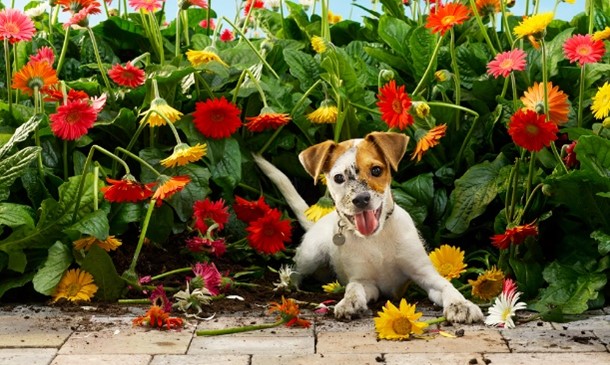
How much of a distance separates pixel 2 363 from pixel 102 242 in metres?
1.15

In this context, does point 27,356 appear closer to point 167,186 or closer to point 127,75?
point 167,186

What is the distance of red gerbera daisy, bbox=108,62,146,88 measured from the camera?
5109mm

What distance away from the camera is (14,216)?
448cm

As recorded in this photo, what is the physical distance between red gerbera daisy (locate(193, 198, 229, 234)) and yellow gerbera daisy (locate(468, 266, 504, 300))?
1.16m

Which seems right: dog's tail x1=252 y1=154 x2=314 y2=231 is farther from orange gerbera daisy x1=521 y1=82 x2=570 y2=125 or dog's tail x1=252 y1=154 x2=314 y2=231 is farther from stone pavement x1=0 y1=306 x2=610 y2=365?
orange gerbera daisy x1=521 y1=82 x2=570 y2=125

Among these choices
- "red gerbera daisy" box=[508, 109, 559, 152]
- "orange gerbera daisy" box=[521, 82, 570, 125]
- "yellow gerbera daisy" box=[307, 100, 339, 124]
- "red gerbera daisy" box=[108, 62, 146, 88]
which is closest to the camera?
"red gerbera daisy" box=[508, 109, 559, 152]

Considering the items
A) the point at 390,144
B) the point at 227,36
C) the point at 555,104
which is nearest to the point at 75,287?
the point at 390,144

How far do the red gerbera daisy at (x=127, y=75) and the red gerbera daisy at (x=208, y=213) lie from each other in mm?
668

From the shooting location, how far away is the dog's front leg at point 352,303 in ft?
13.6

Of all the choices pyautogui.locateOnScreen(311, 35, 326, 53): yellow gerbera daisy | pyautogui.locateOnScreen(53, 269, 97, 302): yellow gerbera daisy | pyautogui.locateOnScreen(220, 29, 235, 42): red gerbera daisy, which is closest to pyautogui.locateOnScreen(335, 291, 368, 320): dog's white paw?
pyautogui.locateOnScreen(53, 269, 97, 302): yellow gerbera daisy

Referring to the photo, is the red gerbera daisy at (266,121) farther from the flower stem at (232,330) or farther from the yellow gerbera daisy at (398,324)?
the yellow gerbera daisy at (398,324)

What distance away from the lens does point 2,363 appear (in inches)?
140

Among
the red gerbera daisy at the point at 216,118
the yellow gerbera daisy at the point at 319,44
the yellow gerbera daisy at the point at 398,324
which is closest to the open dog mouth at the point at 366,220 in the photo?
the yellow gerbera daisy at the point at 398,324

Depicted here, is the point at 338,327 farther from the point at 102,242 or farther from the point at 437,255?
the point at 102,242
